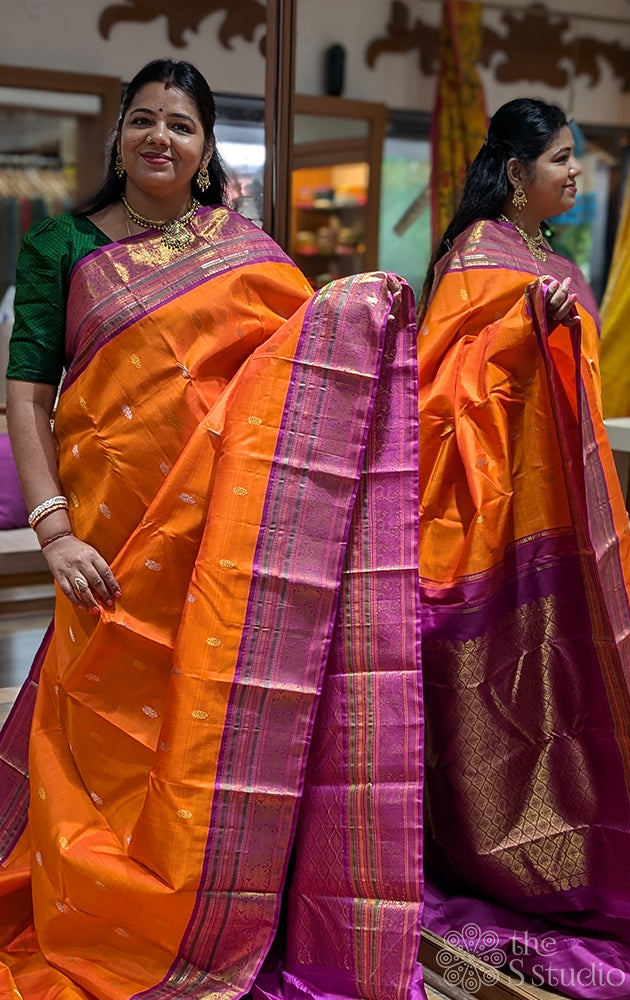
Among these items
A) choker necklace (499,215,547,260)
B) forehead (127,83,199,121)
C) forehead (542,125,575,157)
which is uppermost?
forehead (127,83,199,121)

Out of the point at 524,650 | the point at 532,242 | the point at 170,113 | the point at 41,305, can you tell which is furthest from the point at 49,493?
the point at 532,242

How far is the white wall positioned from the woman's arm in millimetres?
1420

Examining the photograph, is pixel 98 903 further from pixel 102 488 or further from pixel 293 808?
pixel 102 488

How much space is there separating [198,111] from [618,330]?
3.18m

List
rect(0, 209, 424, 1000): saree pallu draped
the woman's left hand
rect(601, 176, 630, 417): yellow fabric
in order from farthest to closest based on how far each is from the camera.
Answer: rect(601, 176, 630, 417): yellow fabric < the woman's left hand < rect(0, 209, 424, 1000): saree pallu draped

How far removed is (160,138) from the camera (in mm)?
1860

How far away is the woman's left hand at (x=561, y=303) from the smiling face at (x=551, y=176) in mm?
356

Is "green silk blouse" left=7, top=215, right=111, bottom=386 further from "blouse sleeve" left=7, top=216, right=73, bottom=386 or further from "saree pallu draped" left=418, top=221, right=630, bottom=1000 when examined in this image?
"saree pallu draped" left=418, top=221, right=630, bottom=1000

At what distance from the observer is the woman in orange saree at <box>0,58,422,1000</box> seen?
172 centimetres

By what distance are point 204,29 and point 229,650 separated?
2208 mm

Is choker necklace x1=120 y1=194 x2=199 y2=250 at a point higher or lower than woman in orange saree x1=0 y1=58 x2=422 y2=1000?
higher

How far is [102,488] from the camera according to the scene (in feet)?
6.11

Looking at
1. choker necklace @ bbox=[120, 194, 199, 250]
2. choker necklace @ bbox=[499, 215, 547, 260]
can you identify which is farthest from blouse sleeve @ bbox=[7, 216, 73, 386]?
choker necklace @ bbox=[499, 215, 547, 260]

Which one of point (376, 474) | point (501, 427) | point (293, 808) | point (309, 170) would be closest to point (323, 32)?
point (309, 170)
